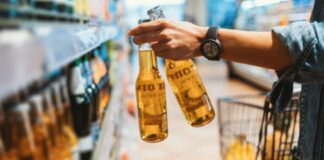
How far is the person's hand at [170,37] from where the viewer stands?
875mm

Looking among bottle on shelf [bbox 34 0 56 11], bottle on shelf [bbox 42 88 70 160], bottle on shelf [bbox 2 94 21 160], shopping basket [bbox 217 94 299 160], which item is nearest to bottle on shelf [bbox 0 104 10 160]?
bottle on shelf [bbox 2 94 21 160]

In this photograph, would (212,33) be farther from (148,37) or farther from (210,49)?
(148,37)

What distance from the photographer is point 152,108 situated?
996 mm

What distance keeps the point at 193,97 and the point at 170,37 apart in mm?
237

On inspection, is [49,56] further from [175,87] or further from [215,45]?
[175,87]

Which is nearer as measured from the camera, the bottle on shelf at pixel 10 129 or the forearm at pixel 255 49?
the bottle on shelf at pixel 10 129

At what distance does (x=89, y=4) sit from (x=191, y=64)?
542mm

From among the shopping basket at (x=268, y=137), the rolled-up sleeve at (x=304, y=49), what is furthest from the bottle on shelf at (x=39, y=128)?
the shopping basket at (x=268, y=137)

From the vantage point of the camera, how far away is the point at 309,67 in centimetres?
84

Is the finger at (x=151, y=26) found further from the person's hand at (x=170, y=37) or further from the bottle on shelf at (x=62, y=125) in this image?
the bottle on shelf at (x=62, y=125)

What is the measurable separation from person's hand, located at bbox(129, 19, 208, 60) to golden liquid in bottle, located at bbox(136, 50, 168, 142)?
0.14 meters

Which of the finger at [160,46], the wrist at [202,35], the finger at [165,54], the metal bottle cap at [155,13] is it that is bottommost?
the finger at [165,54]

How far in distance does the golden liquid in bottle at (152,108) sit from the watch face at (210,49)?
0.19 meters

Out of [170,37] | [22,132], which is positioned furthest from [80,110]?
[22,132]
